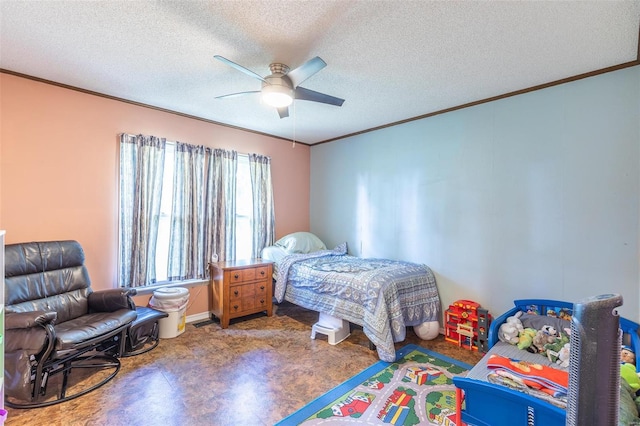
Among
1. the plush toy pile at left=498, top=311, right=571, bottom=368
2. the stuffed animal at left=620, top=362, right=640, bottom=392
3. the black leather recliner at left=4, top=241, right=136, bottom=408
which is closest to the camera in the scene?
the stuffed animal at left=620, top=362, right=640, bottom=392

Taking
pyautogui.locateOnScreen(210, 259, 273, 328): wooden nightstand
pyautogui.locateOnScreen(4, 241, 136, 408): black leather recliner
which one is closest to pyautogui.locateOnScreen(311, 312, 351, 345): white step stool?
pyautogui.locateOnScreen(210, 259, 273, 328): wooden nightstand

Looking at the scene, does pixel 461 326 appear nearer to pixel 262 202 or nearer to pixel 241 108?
pixel 262 202

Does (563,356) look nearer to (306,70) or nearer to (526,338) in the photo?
(526,338)

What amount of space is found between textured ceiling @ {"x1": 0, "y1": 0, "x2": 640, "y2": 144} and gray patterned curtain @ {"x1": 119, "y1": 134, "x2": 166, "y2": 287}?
1.86 ft

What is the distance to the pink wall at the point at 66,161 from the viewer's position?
2.65 m

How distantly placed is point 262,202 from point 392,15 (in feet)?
10.1

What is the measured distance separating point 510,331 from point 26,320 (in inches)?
142

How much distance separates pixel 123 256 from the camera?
322 cm

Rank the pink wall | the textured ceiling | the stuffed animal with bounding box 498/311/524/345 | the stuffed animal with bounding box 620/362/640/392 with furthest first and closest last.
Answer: the pink wall, the stuffed animal with bounding box 498/311/524/345, the textured ceiling, the stuffed animal with bounding box 620/362/640/392

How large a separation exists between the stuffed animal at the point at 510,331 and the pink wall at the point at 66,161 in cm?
383

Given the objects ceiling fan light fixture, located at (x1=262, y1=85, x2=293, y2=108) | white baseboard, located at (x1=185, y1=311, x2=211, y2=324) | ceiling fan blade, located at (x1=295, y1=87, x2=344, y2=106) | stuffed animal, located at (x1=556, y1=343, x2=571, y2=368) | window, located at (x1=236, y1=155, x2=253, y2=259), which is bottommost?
white baseboard, located at (x1=185, y1=311, x2=211, y2=324)

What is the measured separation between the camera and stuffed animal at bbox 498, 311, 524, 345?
2402 mm

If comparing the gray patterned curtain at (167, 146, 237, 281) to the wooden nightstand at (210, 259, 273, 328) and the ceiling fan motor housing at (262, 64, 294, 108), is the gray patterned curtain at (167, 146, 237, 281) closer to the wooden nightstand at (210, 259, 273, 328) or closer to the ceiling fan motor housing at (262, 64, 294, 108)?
the wooden nightstand at (210, 259, 273, 328)

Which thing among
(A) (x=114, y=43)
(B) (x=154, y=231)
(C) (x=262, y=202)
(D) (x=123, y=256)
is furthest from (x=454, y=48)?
(D) (x=123, y=256)
